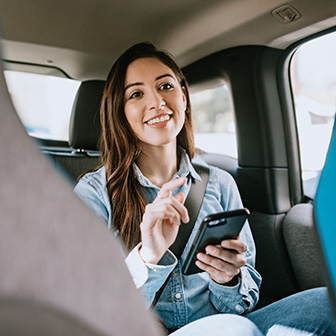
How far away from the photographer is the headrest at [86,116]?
1.06 meters

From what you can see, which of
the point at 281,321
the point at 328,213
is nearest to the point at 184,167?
the point at 281,321

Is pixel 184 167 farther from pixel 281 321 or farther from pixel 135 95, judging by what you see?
pixel 281 321

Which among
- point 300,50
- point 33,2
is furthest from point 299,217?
point 33,2

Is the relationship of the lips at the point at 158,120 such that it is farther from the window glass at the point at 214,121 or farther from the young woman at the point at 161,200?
the window glass at the point at 214,121

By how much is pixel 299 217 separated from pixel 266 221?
115 mm

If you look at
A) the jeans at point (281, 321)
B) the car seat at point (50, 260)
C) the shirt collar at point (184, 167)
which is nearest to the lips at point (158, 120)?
the shirt collar at point (184, 167)

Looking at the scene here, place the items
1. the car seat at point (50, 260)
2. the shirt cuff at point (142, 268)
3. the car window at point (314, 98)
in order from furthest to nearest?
the car window at point (314, 98), the shirt cuff at point (142, 268), the car seat at point (50, 260)

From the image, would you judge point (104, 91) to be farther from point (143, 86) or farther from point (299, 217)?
point (299, 217)

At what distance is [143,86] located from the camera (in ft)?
3.26

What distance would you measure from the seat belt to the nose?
221 millimetres

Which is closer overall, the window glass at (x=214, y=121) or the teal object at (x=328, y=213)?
the teal object at (x=328, y=213)

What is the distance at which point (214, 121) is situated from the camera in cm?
131

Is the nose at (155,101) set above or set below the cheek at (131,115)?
above

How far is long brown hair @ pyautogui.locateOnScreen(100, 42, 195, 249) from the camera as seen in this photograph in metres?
0.93
